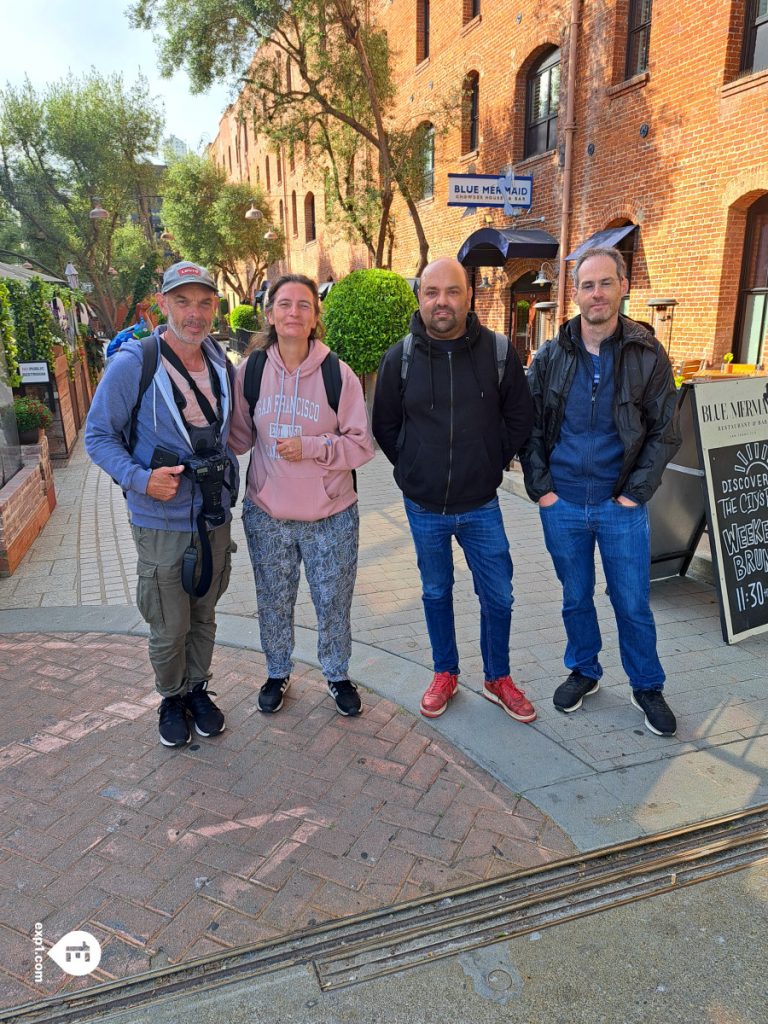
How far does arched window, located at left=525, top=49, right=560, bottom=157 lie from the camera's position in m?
12.5

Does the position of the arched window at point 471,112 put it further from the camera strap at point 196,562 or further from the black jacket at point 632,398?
the camera strap at point 196,562

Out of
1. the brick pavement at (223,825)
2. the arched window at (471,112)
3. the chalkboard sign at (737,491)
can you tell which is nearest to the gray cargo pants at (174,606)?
the brick pavement at (223,825)

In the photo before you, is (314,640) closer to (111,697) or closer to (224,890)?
(111,697)

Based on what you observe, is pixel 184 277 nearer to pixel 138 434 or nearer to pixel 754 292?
pixel 138 434

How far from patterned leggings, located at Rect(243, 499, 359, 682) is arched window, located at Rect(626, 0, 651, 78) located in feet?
33.7

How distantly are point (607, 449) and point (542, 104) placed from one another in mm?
12396

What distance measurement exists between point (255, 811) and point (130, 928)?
0.61 meters

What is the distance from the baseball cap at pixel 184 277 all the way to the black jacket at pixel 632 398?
1.47 meters

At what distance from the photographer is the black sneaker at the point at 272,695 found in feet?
11.2

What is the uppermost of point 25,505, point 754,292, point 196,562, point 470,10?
point 470,10

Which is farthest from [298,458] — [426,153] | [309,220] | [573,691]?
[309,220]

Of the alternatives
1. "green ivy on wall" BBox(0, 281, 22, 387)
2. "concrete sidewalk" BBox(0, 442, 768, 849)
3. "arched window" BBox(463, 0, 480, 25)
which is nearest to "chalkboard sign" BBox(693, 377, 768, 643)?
"concrete sidewalk" BBox(0, 442, 768, 849)

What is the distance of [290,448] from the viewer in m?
2.90

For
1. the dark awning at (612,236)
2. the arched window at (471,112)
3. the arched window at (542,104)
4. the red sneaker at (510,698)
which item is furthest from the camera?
the arched window at (471,112)
